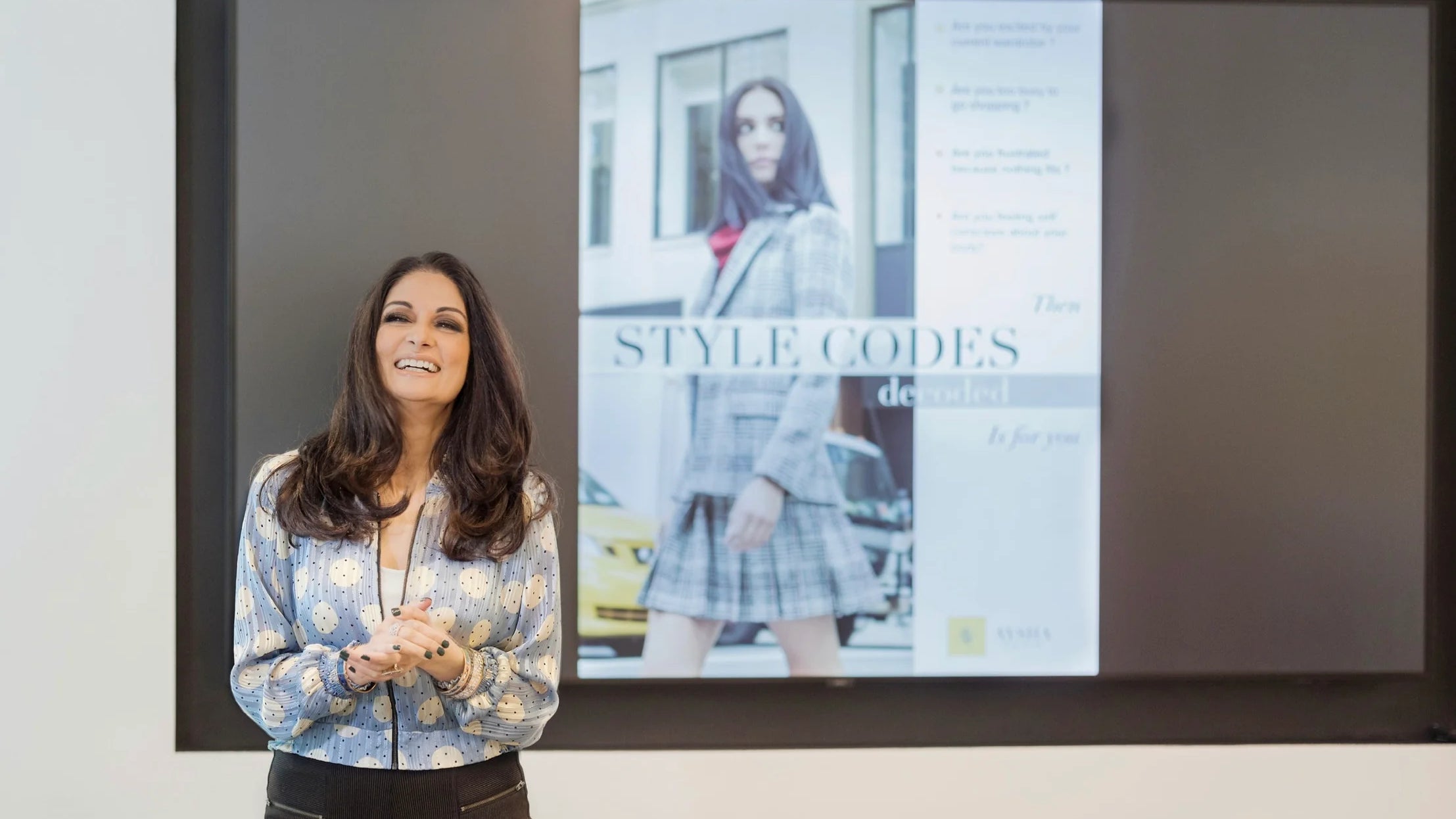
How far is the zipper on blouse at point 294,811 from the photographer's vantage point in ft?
6.26

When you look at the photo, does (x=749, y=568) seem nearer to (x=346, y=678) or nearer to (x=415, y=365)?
(x=415, y=365)

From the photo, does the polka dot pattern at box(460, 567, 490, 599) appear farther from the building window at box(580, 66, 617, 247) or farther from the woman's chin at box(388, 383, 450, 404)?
the building window at box(580, 66, 617, 247)

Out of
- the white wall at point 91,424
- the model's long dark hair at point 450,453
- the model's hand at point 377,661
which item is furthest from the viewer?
the white wall at point 91,424

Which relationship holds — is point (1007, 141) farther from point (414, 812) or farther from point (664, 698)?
point (414, 812)

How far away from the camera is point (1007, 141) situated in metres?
2.98

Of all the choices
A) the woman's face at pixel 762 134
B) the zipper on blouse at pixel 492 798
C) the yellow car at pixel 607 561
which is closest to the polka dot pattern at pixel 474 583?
the zipper on blouse at pixel 492 798

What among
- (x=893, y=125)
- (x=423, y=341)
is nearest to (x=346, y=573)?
(x=423, y=341)

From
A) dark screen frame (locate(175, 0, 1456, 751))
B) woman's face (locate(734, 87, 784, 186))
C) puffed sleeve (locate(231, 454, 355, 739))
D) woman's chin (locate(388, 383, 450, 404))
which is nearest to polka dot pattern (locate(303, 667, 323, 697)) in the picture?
puffed sleeve (locate(231, 454, 355, 739))

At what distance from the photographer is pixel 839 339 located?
2941 mm

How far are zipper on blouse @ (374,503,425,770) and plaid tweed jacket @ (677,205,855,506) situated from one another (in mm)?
1009

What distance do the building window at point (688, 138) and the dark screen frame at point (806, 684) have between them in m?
0.28

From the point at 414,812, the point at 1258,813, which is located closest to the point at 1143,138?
the point at 1258,813

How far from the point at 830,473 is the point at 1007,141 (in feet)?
3.10

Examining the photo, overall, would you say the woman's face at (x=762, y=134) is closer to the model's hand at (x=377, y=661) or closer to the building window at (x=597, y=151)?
the building window at (x=597, y=151)
